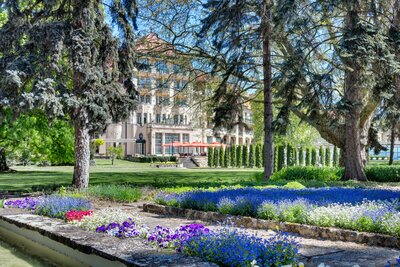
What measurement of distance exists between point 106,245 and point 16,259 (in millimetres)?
2361

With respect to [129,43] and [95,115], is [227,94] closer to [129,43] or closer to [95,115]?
[129,43]

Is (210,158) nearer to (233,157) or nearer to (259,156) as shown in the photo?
(233,157)

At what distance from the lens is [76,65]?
44.0ft

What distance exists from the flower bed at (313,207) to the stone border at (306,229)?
18 centimetres

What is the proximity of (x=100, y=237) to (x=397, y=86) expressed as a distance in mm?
13948

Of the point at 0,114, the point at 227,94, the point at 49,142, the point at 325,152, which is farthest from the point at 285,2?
the point at 325,152

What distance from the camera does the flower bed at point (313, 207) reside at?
7285 millimetres

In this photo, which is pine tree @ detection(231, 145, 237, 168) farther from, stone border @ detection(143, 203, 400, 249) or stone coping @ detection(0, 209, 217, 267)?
stone coping @ detection(0, 209, 217, 267)

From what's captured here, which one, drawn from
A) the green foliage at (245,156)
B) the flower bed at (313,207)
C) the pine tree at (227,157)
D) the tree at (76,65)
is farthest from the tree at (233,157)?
the flower bed at (313,207)

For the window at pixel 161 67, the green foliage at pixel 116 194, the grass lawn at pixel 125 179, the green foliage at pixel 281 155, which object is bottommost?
the grass lawn at pixel 125 179

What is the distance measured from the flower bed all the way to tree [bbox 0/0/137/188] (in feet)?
14.2

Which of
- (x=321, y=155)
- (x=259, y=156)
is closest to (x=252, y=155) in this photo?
(x=259, y=156)

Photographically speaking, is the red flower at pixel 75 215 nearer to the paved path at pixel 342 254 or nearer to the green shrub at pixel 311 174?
the paved path at pixel 342 254

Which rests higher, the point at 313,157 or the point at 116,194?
the point at 313,157
